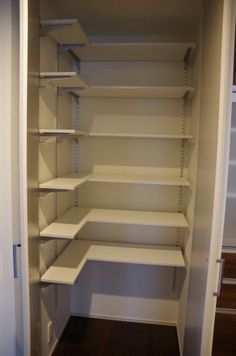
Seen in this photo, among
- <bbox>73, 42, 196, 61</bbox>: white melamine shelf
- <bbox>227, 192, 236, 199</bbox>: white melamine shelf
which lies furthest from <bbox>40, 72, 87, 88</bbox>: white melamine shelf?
<bbox>227, 192, 236, 199</bbox>: white melamine shelf

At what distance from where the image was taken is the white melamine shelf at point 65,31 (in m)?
1.48

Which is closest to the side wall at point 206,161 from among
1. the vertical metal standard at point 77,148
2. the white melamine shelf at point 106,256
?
Result: the white melamine shelf at point 106,256

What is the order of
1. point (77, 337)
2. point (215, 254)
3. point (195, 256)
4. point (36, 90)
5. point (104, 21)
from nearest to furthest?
1. point (215, 254)
2. point (36, 90)
3. point (195, 256)
4. point (104, 21)
5. point (77, 337)

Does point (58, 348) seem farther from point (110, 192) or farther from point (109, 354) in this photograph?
point (110, 192)

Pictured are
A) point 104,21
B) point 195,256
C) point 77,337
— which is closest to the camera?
point 195,256

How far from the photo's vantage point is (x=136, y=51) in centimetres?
192

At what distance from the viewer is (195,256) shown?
5.41 ft

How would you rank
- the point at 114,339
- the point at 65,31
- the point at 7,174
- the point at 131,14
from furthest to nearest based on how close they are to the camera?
the point at 114,339
the point at 131,14
the point at 65,31
the point at 7,174

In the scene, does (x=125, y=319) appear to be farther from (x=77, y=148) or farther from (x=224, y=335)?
(x=77, y=148)

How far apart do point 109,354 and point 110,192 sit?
4.15ft

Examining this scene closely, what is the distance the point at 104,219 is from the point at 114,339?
3.50ft

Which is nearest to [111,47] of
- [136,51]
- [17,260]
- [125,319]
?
[136,51]

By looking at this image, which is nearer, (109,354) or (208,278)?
(208,278)

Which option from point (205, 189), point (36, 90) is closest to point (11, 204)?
point (36, 90)
